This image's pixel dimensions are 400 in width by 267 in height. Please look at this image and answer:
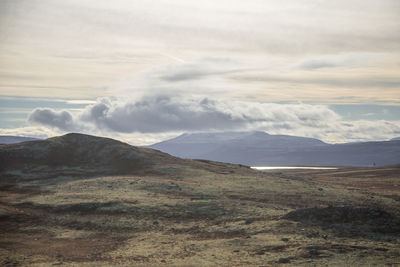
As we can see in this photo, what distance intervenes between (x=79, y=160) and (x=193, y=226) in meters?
58.1

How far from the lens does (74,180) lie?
7275cm

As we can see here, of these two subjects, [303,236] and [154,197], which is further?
[154,197]

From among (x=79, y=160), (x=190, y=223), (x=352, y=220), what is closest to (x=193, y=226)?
(x=190, y=223)

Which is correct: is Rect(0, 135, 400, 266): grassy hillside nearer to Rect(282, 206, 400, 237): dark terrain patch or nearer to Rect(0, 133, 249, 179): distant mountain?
Rect(282, 206, 400, 237): dark terrain patch

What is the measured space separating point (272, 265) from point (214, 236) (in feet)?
37.5

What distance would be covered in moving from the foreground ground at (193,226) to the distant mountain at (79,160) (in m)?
14.8

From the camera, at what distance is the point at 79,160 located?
291 feet

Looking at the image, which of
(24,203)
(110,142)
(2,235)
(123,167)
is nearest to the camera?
(2,235)

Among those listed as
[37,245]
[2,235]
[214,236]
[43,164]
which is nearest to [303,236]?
[214,236]

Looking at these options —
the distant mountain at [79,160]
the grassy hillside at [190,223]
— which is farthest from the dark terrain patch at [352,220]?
the distant mountain at [79,160]

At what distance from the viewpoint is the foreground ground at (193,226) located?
27.2 meters

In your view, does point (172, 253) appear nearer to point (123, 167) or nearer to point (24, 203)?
point (24, 203)

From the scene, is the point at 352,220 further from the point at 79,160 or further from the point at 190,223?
the point at 79,160

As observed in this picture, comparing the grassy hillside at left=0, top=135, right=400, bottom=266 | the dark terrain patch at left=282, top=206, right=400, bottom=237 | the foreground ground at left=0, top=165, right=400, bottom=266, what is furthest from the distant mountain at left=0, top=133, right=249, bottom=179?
the dark terrain patch at left=282, top=206, right=400, bottom=237
